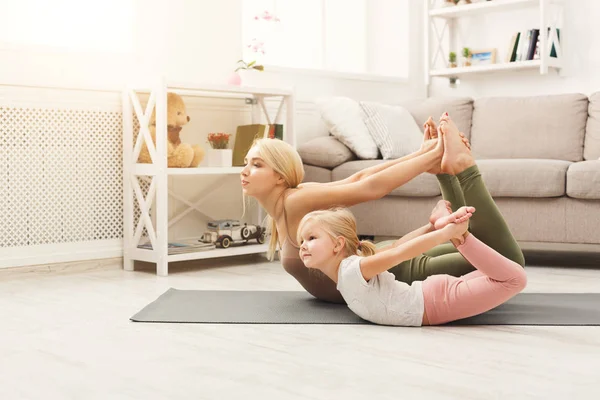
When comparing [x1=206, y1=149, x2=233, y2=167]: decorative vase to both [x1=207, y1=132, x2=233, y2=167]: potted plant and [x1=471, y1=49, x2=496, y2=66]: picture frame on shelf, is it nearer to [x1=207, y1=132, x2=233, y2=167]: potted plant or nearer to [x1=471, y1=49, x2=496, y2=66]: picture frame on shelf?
[x1=207, y1=132, x2=233, y2=167]: potted plant

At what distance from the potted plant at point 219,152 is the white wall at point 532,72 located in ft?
7.12

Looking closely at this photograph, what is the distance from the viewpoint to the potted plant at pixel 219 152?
3.91 meters

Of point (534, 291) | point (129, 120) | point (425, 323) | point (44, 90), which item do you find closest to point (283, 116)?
point (129, 120)

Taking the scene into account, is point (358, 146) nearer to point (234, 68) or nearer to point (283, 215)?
point (234, 68)

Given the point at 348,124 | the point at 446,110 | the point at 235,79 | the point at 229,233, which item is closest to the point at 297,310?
the point at 229,233

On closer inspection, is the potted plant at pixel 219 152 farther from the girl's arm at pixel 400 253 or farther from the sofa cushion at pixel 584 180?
the girl's arm at pixel 400 253

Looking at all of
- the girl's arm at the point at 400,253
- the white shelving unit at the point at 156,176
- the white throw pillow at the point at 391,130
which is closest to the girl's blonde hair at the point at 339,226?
the girl's arm at the point at 400,253

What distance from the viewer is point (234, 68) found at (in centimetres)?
431

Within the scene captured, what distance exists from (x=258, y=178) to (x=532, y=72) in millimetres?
3082

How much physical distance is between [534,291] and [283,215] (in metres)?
→ 1.02

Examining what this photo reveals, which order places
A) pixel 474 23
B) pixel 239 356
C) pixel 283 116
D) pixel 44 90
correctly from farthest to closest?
pixel 474 23, pixel 283 116, pixel 44 90, pixel 239 356

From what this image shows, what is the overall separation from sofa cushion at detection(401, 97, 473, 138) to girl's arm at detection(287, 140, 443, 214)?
2.25 metres

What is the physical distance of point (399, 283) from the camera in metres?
2.36

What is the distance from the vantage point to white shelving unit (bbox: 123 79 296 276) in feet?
11.8
